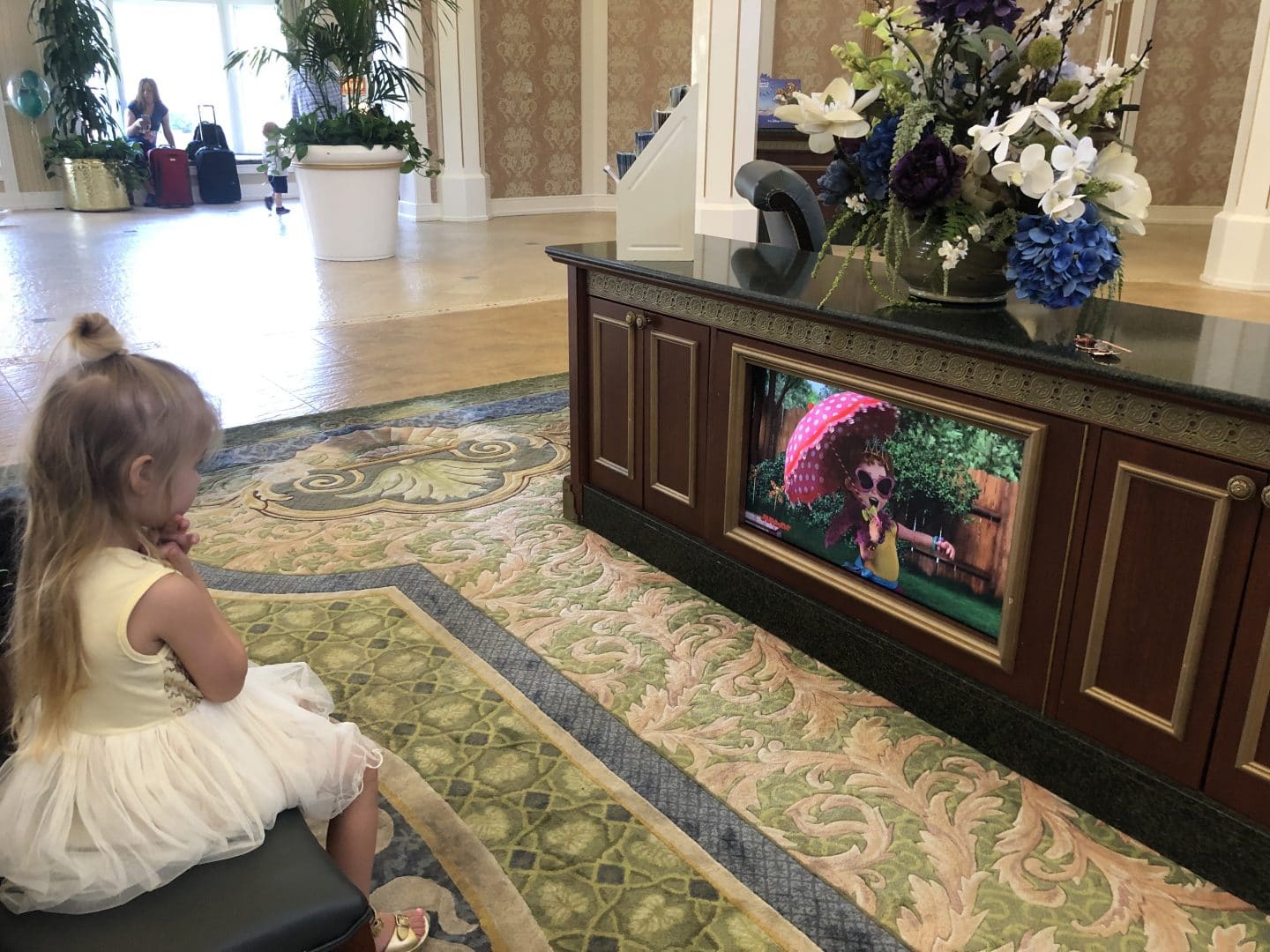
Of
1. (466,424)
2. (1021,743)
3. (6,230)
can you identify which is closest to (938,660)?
(1021,743)

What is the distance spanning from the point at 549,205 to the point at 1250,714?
10.9 metres

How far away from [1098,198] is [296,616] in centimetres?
198

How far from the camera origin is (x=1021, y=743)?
1.93 meters

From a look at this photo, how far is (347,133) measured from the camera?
745cm

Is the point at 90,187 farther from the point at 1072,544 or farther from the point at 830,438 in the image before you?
the point at 1072,544

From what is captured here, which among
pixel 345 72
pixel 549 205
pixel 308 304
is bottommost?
pixel 308 304

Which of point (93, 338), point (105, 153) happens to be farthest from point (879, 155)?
point (105, 153)

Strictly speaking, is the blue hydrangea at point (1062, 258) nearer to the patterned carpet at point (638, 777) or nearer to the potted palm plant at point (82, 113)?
the patterned carpet at point (638, 777)

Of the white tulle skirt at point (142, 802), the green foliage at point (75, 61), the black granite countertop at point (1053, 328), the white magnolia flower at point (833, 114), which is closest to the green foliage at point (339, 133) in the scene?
the green foliage at point (75, 61)

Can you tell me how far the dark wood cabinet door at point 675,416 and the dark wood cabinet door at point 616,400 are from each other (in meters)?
0.04

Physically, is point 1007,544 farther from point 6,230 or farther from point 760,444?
point 6,230

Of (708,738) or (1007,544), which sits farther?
(708,738)

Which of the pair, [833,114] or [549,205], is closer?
[833,114]

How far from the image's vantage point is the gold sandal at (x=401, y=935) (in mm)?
1501
